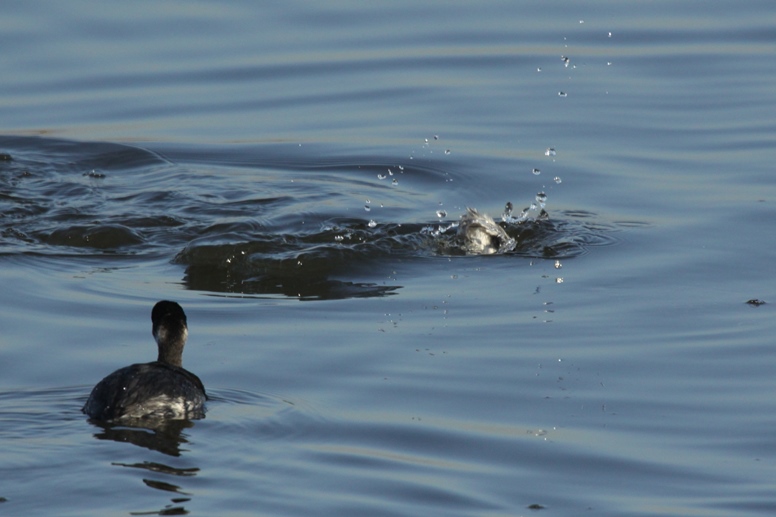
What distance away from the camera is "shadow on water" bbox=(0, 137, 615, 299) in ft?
36.6

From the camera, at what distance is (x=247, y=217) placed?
12.3 meters

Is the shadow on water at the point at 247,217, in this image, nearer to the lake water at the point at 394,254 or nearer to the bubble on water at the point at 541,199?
the lake water at the point at 394,254

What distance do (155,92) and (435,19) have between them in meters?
4.36

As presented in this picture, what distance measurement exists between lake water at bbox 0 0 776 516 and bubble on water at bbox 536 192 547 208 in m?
0.06

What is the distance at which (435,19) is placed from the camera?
19047 mm

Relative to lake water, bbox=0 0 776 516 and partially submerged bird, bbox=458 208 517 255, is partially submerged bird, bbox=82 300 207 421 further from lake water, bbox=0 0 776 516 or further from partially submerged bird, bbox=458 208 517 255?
partially submerged bird, bbox=458 208 517 255

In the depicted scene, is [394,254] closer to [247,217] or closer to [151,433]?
[247,217]

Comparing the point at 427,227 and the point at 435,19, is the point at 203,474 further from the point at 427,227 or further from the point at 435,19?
the point at 435,19

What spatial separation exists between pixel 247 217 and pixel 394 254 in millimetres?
1521

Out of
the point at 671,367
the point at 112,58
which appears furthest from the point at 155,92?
the point at 671,367

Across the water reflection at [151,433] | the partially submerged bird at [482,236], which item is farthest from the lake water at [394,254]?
the partially submerged bird at [482,236]

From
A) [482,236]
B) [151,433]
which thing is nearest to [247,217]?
[482,236]

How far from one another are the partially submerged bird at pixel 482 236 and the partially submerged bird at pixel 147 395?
3.99 metres

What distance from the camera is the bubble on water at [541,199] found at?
12586 mm
